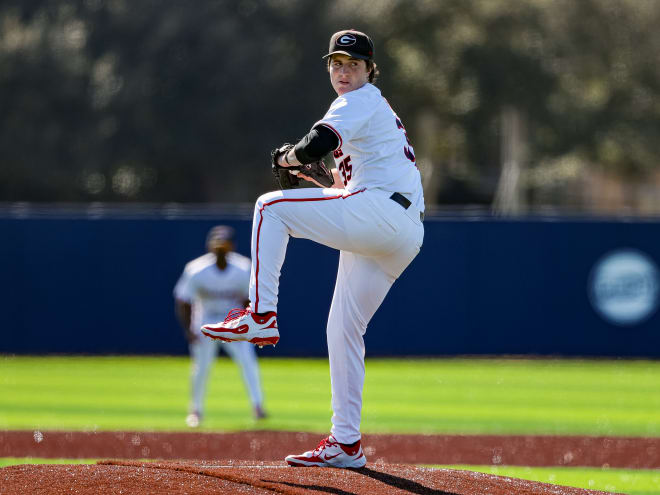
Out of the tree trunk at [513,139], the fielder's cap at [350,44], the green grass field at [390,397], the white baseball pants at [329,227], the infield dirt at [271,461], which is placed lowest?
the green grass field at [390,397]

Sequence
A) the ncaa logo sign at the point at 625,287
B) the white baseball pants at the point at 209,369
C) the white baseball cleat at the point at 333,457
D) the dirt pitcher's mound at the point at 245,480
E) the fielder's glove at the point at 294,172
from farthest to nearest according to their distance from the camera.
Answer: the ncaa logo sign at the point at 625,287
the white baseball pants at the point at 209,369
the white baseball cleat at the point at 333,457
the fielder's glove at the point at 294,172
the dirt pitcher's mound at the point at 245,480

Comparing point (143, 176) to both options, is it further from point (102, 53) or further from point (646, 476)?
point (646, 476)

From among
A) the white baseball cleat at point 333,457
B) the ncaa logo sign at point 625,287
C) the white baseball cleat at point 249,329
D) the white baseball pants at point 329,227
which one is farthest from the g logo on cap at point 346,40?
the ncaa logo sign at point 625,287

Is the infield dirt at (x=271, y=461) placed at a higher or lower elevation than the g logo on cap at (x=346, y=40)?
lower

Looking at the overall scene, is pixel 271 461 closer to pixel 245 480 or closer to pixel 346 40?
pixel 245 480

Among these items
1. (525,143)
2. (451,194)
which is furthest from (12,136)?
(525,143)

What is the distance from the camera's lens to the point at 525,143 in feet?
126

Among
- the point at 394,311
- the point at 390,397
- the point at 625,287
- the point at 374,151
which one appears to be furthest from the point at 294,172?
the point at 625,287

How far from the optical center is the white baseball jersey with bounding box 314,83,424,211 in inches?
217

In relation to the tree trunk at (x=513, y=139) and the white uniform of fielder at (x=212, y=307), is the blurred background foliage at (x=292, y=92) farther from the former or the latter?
the white uniform of fielder at (x=212, y=307)

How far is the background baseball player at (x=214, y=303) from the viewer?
37.8 feet

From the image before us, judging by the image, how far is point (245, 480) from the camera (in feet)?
17.7

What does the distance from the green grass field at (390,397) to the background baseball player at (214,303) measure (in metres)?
0.38

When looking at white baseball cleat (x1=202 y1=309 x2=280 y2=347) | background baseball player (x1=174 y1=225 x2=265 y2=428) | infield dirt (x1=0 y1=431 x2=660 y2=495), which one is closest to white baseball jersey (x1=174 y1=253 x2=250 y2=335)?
background baseball player (x1=174 y1=225 x2=265 y2=428)
